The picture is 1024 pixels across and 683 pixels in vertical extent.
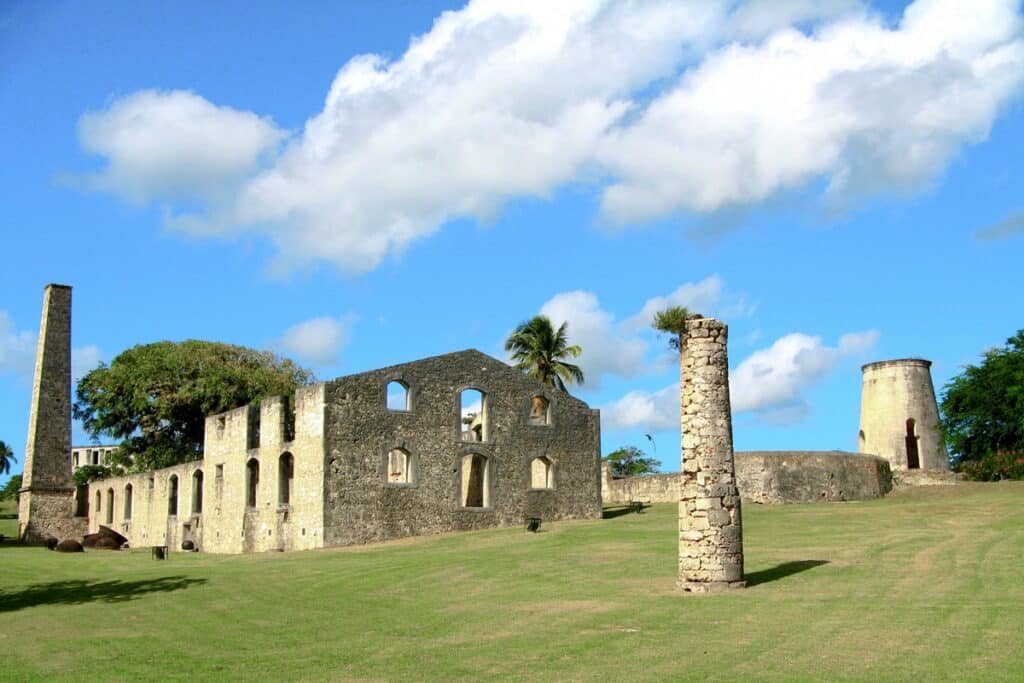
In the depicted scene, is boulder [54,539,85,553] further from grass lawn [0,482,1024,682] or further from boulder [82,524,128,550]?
grass lawn [0,482,1024,682]

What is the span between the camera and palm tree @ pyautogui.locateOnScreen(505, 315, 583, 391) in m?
49.3

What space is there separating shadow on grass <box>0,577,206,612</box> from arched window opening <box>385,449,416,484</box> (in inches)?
437

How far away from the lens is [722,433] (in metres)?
20.5

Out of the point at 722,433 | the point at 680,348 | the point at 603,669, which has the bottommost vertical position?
the point at 603,669

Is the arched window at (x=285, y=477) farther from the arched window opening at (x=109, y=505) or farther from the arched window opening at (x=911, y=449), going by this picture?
the arched window opening at (x=911, y=449)

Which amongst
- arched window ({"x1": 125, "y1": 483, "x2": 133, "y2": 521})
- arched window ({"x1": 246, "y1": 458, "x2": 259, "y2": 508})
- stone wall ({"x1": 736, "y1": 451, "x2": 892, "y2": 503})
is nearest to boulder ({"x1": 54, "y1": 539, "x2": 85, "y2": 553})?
arched window ({"x1": 246, "y1": 458, "x2": 259, "y2": 508})

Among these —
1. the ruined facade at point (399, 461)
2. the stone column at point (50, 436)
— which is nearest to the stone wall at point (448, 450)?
the ruined facade at point (399, 461)

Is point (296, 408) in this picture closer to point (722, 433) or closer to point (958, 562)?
point (722, 433)

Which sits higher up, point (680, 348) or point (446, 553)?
point (680, 348)

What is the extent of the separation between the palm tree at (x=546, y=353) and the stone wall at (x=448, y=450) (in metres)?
8.53

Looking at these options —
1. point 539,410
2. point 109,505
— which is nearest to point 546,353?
point 539,410

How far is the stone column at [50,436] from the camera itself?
49.2 m

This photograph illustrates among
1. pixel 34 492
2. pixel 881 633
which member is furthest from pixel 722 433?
pixel 34 492

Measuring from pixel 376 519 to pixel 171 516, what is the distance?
1481 centimetres
